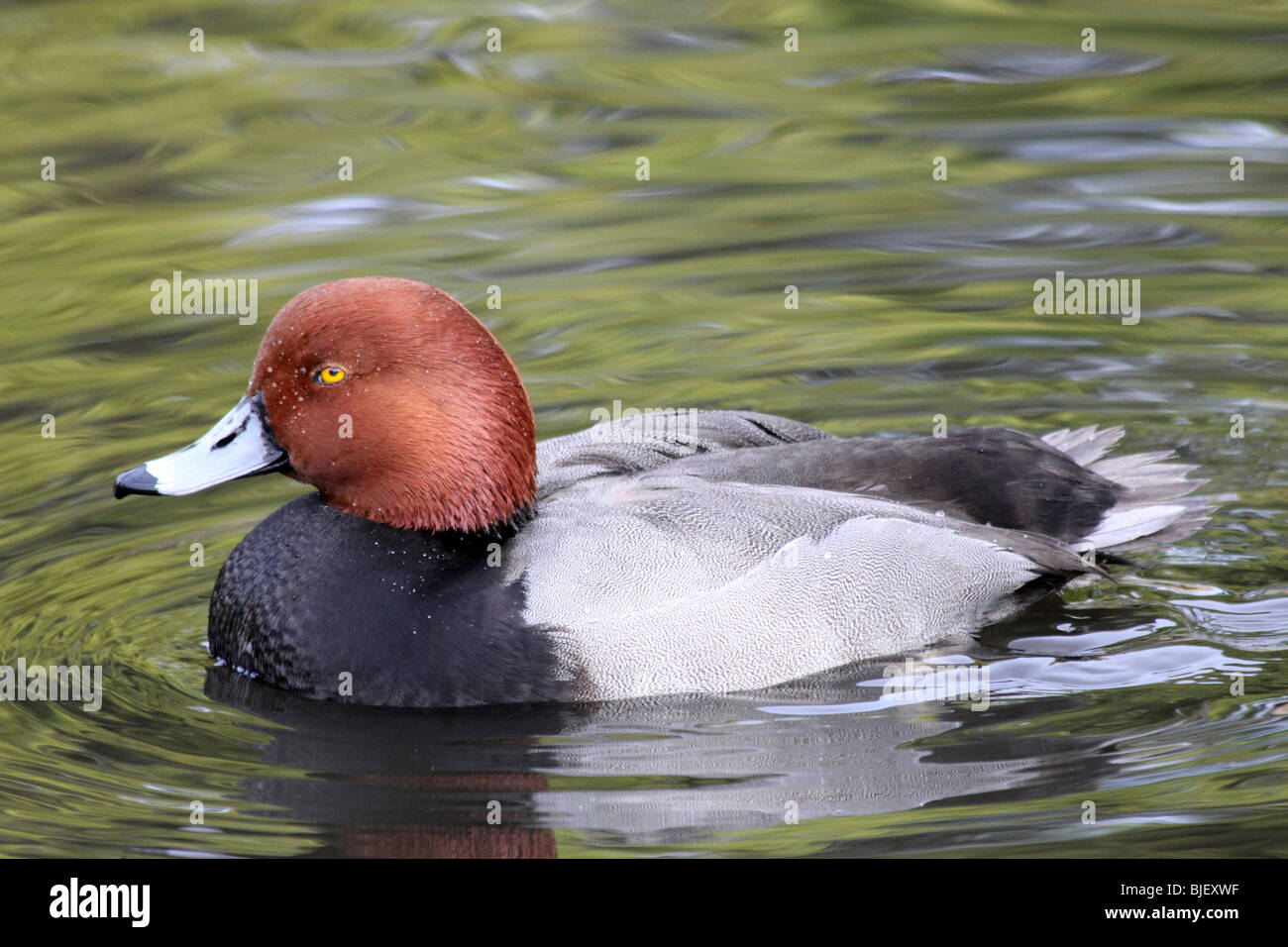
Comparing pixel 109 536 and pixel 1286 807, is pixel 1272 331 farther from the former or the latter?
pixel 109 536

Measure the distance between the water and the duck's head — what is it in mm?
662

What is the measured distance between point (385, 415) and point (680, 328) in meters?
3.11

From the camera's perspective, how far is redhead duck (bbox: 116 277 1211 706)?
5.45 meters

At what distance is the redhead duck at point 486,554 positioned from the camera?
5445 mm

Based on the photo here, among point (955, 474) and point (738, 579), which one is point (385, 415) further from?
point (955, 474)

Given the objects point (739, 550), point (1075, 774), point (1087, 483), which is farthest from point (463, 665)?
point (1087, 483)

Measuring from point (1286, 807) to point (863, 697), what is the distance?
1276mm

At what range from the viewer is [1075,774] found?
16.5ft

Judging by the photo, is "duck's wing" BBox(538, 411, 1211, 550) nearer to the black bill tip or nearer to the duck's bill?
the duck's bill

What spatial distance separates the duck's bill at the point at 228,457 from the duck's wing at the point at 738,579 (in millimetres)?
787

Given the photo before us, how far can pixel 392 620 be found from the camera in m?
5.45

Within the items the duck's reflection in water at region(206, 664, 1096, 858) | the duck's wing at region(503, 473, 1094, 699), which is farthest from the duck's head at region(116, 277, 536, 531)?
the duck's reflection in water at region(206, 664, 1096, 858)

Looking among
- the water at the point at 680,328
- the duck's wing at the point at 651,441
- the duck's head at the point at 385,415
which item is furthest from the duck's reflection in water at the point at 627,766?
the duck's wing at the point at 651,441

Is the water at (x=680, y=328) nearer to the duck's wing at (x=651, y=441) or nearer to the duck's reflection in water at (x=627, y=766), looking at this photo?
the duck's reflection in water at (x=627, y=766)
